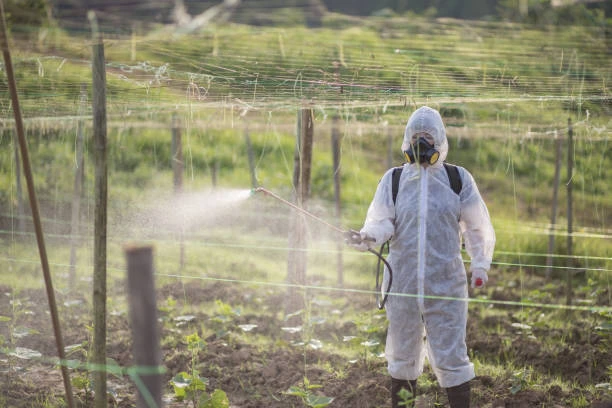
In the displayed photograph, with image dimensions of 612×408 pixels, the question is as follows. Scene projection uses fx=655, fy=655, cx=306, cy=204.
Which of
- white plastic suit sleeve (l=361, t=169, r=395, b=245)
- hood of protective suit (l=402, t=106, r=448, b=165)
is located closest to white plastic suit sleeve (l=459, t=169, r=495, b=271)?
hood of protective suit (l=402, t=106, r=448, b=165)

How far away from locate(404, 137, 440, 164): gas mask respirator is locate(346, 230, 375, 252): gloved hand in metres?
0.53

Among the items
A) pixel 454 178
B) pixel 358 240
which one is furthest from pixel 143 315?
pixel 454 178

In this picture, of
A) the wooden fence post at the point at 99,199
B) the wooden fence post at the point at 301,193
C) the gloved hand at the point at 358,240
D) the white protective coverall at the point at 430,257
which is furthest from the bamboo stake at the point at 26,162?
the wooden fence post at the point at 301,193

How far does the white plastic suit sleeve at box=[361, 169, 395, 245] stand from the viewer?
360 cm

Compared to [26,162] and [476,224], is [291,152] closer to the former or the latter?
[476,224]

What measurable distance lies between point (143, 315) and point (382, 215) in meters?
1.83

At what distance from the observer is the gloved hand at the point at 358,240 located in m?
3.47

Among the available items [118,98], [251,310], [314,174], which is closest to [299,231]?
[251,310]

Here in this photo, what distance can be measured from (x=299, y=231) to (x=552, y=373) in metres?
2.43

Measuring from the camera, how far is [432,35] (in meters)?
3.50

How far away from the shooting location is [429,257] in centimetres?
358

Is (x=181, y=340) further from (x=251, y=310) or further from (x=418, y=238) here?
(x=418, y=238)

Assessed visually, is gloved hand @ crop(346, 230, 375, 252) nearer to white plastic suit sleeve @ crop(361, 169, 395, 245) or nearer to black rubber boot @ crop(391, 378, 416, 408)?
white plastic suit sleeve @ crop(361, 169, 395, 245)

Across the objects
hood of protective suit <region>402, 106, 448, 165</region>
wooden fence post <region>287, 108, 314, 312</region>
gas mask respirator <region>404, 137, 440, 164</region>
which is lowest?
wooden fence post <region>287, 108, 314, 312</region>
